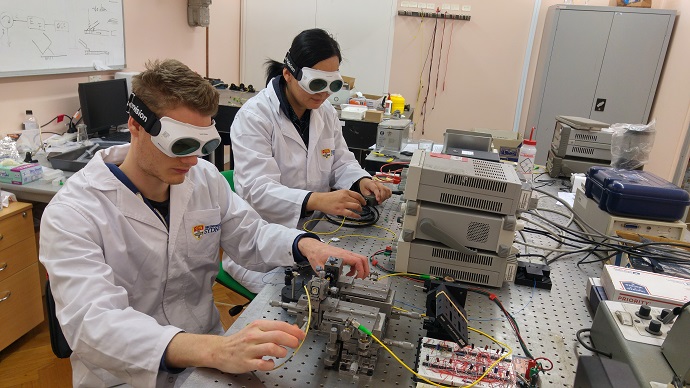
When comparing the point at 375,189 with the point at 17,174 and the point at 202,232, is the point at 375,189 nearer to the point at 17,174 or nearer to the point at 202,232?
the point at 202,232

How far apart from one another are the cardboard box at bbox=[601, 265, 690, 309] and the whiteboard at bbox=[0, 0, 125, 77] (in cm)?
312

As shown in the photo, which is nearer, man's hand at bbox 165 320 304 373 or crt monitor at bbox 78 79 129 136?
man's hand at bbox 165 320 304 373

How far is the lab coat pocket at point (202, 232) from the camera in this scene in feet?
4.30

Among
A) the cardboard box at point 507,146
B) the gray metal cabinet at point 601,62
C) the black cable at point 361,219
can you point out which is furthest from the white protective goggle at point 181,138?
the gray metal cabinet at point 601,62

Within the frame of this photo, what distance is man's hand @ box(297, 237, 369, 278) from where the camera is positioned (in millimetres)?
1192

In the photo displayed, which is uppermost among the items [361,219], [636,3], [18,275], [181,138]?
[636,3]

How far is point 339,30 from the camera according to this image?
552cm

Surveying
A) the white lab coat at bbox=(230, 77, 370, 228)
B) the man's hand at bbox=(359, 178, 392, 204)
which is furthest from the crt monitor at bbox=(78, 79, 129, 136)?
the man's hand at bbox=(359, 178, 392, 204)

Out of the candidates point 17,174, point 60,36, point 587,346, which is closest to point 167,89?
point 587,346

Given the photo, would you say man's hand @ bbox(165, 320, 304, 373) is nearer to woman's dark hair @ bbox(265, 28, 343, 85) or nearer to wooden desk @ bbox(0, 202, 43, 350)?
woman's dark hair @ bbox(265, 28, 343, 85)

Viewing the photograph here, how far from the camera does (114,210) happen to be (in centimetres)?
113

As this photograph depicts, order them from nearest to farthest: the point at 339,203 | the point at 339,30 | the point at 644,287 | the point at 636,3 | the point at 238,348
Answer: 1. the point at 238,348
2. the point at 644,287
3. the point at 339,203
4. the point at 636,3
5. the point at 339,30

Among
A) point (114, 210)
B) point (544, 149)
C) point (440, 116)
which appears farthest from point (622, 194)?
point (440, 116)

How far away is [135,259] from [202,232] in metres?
0.21
